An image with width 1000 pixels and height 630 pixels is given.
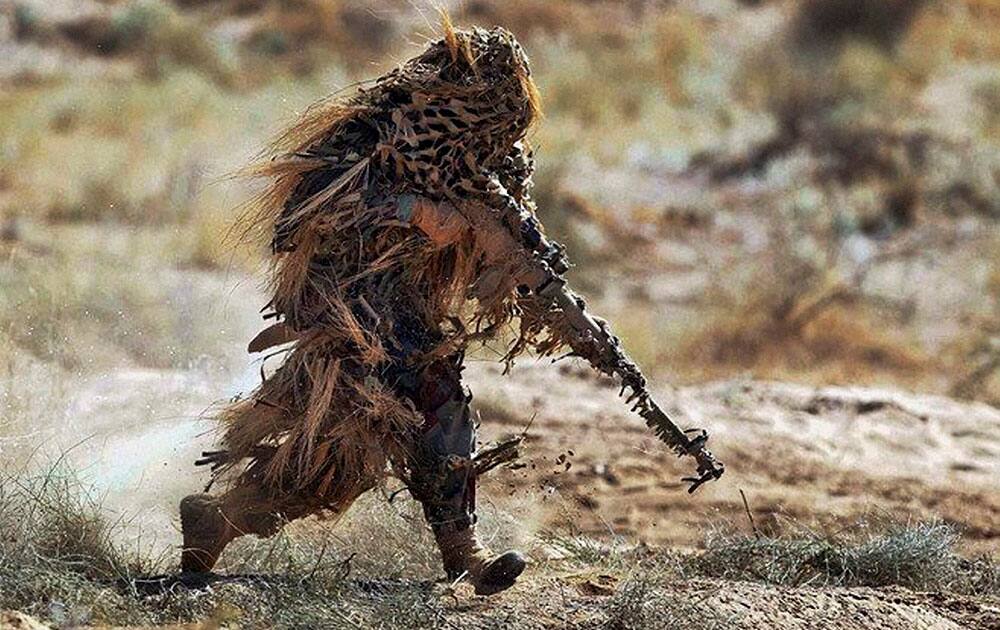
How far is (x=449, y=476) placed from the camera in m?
5.23

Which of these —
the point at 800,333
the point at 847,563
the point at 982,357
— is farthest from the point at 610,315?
the point at 847,563

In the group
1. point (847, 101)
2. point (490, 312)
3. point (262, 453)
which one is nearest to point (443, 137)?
point (490, 312)

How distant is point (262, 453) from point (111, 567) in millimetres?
549

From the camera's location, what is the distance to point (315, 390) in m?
5.09

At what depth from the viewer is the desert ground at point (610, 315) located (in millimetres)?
5434

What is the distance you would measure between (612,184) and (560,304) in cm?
1209

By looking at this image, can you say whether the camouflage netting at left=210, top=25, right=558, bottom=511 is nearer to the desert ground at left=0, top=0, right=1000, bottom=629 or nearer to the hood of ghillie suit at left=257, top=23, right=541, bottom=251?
the hood of ghillie suit at left=257, top=23, right=541, bottom=251

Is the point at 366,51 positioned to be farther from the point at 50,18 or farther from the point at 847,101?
the point at 847,101

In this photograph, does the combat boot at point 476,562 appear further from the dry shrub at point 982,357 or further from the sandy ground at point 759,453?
the dry shrub at point 982,357

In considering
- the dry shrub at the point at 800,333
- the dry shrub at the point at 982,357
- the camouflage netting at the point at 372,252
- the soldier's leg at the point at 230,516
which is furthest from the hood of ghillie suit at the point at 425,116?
the dry shrub at the point at 982,357

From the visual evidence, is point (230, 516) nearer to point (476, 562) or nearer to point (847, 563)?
point (476, 562)

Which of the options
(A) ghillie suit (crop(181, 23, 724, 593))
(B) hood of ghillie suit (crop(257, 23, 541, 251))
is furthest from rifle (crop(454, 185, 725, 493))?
(B) hood of ghillie suit (crop(257, 23, 541, 251))

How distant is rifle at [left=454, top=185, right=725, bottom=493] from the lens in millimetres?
5172

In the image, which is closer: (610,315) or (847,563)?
(847,563)
